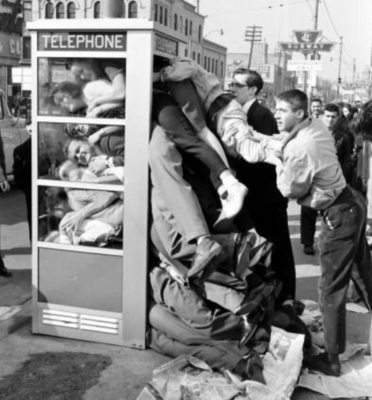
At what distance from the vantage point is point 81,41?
4070mm

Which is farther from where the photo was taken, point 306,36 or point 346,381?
point 306,36

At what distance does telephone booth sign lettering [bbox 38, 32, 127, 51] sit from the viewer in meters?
4.00

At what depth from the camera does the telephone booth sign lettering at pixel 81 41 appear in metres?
4.00

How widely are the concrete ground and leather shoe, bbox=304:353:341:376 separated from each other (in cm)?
23

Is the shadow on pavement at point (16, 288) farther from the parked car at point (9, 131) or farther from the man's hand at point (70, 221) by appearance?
the parked car at point (9, 131)

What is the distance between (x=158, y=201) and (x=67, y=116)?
2.99 ft

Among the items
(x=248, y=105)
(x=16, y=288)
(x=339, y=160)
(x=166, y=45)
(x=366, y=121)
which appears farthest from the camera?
(x=339, y=160)

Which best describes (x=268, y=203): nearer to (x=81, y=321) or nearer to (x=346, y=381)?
(x=346, y=381)

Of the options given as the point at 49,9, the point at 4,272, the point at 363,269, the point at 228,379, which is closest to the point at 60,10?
the point at 49,9

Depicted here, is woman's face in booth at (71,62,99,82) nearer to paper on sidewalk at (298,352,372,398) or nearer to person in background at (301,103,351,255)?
paper on sidewalk at (298,352,372,398)

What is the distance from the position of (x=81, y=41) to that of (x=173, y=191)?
1.22 m

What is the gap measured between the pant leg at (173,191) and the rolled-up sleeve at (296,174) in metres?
0.58

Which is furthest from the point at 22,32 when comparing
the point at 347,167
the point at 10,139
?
the point at 347,167

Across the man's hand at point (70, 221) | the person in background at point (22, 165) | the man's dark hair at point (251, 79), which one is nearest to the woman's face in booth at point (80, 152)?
the man's hand at point (70, 221)
